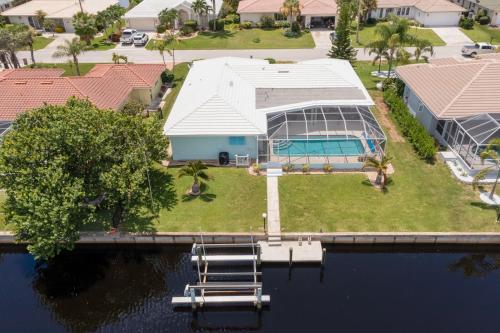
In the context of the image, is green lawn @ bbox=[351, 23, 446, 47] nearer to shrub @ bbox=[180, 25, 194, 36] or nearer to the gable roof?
shrub @ bbox=[180, 25, 194, 36]

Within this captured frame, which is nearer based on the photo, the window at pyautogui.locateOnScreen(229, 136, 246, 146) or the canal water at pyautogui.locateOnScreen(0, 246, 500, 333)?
the canal water at pyautogui.locateOnScreen(0, 246, 500, 333)

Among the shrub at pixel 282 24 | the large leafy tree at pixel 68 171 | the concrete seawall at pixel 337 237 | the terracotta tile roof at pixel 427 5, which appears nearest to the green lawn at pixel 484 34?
the terracotta tile roof at pixel 427 5

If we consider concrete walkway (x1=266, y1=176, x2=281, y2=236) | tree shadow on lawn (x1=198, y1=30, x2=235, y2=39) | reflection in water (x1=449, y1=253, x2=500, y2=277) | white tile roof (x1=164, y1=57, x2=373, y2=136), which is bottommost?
reflection in water (x1=449, y1=253, x2=500, y2=277)

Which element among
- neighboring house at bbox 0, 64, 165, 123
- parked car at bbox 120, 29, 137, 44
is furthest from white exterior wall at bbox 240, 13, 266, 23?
neighboring house at bbox 0, 64, 165, 123

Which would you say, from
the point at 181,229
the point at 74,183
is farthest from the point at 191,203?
the point at 74,183

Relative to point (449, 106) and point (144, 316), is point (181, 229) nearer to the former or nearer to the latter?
point (144, 316)

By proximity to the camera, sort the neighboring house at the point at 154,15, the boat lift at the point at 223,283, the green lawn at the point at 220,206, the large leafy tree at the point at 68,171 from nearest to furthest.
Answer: the boat lift at the point at 223,283 → the large leafy tree at the point at 68,171 → the green lawn at the point at 220,206 → the neighboring house at the point at 154,15

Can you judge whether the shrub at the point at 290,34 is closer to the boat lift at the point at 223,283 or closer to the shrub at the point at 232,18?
the shrub at the point at 232,18
